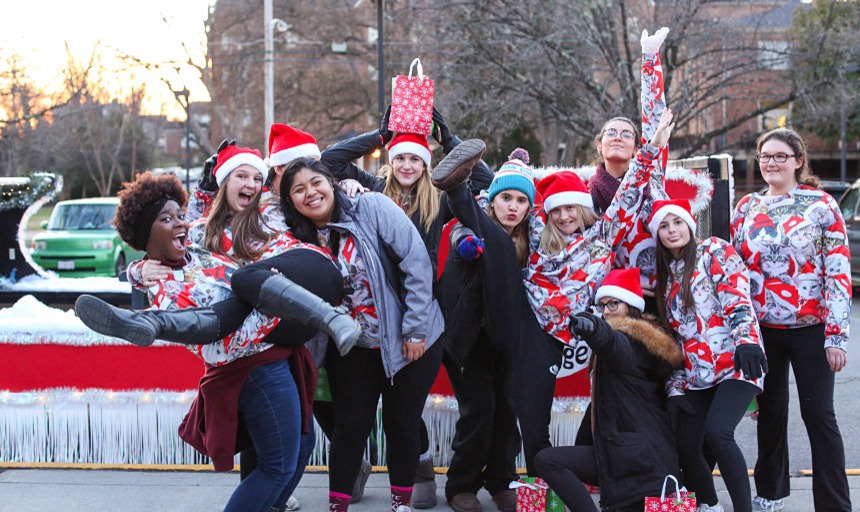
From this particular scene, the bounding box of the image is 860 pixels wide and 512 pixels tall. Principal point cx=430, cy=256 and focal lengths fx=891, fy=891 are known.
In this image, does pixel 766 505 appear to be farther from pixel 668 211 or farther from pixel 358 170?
pixel 358 170

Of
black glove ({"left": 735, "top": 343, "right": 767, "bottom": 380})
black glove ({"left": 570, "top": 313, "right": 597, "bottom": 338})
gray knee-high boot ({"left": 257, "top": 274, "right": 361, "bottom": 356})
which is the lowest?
black glove ({"left": 735, "top": 343, "right": 767, "bottom": 380})

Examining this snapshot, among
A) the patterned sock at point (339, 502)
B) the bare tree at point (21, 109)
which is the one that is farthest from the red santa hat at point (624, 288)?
the bare tree at point (21, 109)

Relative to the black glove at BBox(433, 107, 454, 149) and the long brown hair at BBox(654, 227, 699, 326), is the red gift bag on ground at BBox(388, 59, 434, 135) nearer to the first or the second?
the black glove at BBox(433, 107, 454, 149)

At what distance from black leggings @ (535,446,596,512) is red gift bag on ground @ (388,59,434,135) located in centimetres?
176

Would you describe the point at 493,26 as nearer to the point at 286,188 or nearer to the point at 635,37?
the point at 635,37

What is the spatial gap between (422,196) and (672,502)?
1811 millimetres

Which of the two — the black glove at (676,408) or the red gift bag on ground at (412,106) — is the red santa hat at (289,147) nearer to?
the red gift bag on ground at (412,106)

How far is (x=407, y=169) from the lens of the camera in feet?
14.5

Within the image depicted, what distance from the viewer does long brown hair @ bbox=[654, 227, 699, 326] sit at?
12.7 feet

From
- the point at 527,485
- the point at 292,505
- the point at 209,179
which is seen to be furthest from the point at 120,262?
the point at 527,485

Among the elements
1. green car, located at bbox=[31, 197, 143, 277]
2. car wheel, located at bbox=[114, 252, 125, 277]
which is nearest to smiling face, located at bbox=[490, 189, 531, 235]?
green car, located at bbox=[31, 197, 143, 277]

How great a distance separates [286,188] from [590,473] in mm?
1763

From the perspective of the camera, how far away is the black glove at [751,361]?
3609mm

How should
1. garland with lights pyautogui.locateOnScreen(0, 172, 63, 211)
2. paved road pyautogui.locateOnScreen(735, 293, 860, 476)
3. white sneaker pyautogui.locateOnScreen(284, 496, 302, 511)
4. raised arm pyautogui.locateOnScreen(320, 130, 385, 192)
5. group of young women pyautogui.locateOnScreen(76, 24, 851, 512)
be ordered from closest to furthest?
group of young women pyautogui.locateOnScreen(76, 24, 851, 512) → white sneaker pyautogui.locateOnScreen(284, 496, 302, 511) → raised arm pyautogui.locateOnScreen(320, 130, 385, 192) → paved road pyautogui.locateOnScreen(735, 293, 860, 476) → garland with lights pyautogui.locateOnScreen(0, 172, 63, 211)
